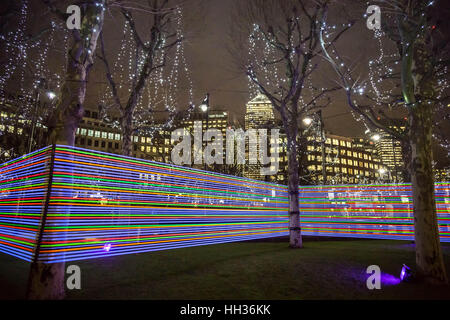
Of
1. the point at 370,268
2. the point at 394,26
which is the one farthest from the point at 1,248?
the point at 394,26

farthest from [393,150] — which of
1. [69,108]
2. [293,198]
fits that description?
[69,108]

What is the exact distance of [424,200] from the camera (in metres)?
6.46

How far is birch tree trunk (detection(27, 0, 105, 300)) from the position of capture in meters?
4.86

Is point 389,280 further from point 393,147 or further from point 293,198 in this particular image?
point 393,147

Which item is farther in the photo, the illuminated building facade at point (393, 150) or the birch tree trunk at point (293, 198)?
the birch tree trunk at point (293, 198)

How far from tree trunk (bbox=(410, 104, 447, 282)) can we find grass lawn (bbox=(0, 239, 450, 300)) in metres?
0.54

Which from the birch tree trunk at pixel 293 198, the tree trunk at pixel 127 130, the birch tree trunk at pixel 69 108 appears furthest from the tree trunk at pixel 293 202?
the birch tree trunk at pixel 69 108

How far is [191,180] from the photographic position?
11.4m

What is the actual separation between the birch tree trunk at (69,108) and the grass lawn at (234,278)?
0.47 m

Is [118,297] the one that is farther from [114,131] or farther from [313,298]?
[114,131]

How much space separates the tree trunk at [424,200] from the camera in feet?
20.4

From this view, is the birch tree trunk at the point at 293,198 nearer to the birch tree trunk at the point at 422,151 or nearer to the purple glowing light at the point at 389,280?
the purple glowing light at the point at 389,280

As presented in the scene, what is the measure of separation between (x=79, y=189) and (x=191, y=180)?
512 centimetres
